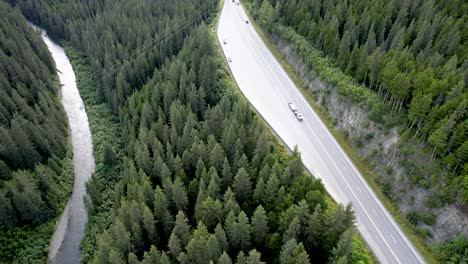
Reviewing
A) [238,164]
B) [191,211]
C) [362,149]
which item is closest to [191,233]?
[191,211]

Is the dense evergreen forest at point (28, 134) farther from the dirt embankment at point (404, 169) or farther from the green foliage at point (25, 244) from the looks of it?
the dirt embankment at point (404, 169)

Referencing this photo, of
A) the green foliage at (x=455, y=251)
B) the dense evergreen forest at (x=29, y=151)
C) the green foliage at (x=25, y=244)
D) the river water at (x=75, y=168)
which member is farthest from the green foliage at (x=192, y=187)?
the green foliage at (x=455, y=251)

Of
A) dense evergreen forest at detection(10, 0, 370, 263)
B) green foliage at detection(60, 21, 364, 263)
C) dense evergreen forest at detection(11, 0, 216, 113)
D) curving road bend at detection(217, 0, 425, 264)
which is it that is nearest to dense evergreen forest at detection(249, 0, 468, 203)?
curving road bend at detection(217, 0, 425, 264)

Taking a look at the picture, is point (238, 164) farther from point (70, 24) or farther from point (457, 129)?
point (70, 24)

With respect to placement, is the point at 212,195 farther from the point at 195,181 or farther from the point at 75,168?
the point at 75,168

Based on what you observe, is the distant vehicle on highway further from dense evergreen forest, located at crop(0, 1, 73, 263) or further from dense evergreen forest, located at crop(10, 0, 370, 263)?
dense evergreen forest, located at crop(0, 1, 73, 263)
